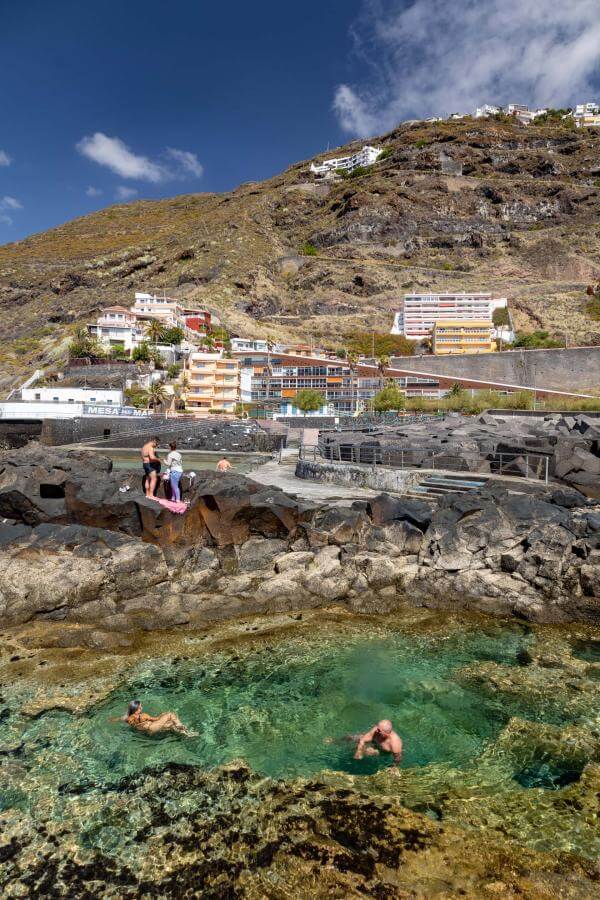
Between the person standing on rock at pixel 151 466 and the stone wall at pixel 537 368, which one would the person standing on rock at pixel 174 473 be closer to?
the person standing on rock at pixel 151 466

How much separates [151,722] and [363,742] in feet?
9.35

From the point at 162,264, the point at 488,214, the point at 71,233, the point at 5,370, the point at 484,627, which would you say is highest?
the point at 71,233

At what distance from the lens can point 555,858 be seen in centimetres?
493

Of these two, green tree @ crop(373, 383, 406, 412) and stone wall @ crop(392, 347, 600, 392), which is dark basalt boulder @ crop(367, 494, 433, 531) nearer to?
green tree @ crop(373, 383, 406, 412)

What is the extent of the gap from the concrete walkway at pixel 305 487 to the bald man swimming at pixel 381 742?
8.10m

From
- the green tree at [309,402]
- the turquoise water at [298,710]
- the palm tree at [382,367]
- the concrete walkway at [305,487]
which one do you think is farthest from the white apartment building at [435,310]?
the turquoise water at [298,710]

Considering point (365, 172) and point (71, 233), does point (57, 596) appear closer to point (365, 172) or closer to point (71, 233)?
point (365, 172)

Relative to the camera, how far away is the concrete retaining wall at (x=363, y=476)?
56.0 ft

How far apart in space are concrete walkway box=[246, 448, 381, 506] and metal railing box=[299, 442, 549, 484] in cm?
156

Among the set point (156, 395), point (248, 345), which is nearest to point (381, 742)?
point (156, 395)

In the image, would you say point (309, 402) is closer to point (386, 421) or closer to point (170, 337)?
point (386, 421)

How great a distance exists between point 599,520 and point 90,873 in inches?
483

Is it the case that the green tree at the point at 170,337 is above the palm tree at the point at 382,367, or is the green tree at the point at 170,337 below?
above

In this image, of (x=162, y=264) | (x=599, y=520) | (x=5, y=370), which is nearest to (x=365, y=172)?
(x=162, y=264)
